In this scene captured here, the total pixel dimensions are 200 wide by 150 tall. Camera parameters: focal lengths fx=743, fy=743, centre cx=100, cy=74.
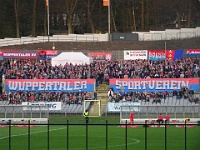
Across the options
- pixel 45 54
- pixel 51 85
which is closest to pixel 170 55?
pixel 45 54

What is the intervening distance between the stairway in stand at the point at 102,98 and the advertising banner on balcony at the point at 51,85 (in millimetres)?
1157

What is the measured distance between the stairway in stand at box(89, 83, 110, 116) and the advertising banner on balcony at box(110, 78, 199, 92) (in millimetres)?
1233

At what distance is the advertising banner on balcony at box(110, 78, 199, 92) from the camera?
5862 cm

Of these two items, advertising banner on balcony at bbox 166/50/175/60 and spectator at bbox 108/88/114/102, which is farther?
advertising banner on balcony at bbox 166/50/175/60

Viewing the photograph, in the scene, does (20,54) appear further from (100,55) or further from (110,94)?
(110,94)

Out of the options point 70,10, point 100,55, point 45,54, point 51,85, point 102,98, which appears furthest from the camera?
point 70,10

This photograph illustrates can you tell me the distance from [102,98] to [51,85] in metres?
4.27

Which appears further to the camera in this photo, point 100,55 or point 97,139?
point 100,55

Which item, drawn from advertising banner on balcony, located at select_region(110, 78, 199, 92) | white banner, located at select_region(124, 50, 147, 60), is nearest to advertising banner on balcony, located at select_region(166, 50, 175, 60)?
white banner, located at select_region(124, 50, 147, 60)

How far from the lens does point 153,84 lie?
59.7m

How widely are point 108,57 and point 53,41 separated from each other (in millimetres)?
15115

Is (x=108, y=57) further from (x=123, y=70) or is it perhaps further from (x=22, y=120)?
(x=22, y=120)

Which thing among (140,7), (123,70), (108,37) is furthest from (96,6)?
(123,70)

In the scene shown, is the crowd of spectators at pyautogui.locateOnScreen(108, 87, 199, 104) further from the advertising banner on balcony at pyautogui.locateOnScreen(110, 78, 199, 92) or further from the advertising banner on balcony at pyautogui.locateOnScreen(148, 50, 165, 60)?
the advertising banner on balcony at pyautogui.locateOnScreen(148, 50, 165, 60)
